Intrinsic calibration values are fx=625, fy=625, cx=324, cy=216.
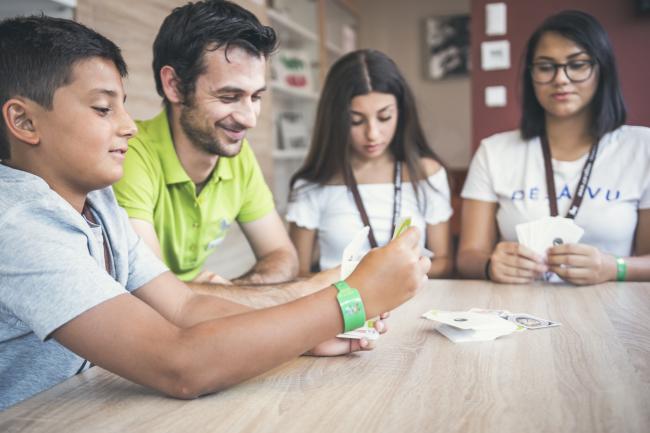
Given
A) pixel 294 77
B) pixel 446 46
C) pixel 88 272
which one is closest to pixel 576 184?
pixel 88 272

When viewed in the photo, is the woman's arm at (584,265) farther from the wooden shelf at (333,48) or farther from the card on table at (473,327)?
the wooden shelf at (333,48)

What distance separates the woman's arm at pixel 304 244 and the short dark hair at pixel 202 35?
82 cm

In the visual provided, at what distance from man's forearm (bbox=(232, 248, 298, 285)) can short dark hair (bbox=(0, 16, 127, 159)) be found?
1.05 metres

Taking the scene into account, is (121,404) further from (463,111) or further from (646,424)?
(463,111)

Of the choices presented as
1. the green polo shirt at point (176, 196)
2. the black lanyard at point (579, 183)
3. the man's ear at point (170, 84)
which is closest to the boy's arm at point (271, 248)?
the green polo shirt at point (176, 196)

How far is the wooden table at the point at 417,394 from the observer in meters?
0.85

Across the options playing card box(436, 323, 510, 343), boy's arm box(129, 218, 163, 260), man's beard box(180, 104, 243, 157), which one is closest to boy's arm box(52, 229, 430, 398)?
playing card box(436, 323, 510, 343)

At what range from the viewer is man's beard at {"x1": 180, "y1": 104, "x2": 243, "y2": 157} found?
189 centimetres

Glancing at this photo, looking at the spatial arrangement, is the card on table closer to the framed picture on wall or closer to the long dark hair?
the long dark hair

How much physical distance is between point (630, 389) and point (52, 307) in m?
0.87

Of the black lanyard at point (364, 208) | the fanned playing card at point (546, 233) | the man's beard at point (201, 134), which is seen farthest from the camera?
the black lanyard at point (364, 208)

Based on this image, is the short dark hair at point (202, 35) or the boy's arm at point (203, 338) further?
the short dark hair at point (202, 35)

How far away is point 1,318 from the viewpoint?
3.40 feet

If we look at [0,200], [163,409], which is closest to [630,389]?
[163,409]
